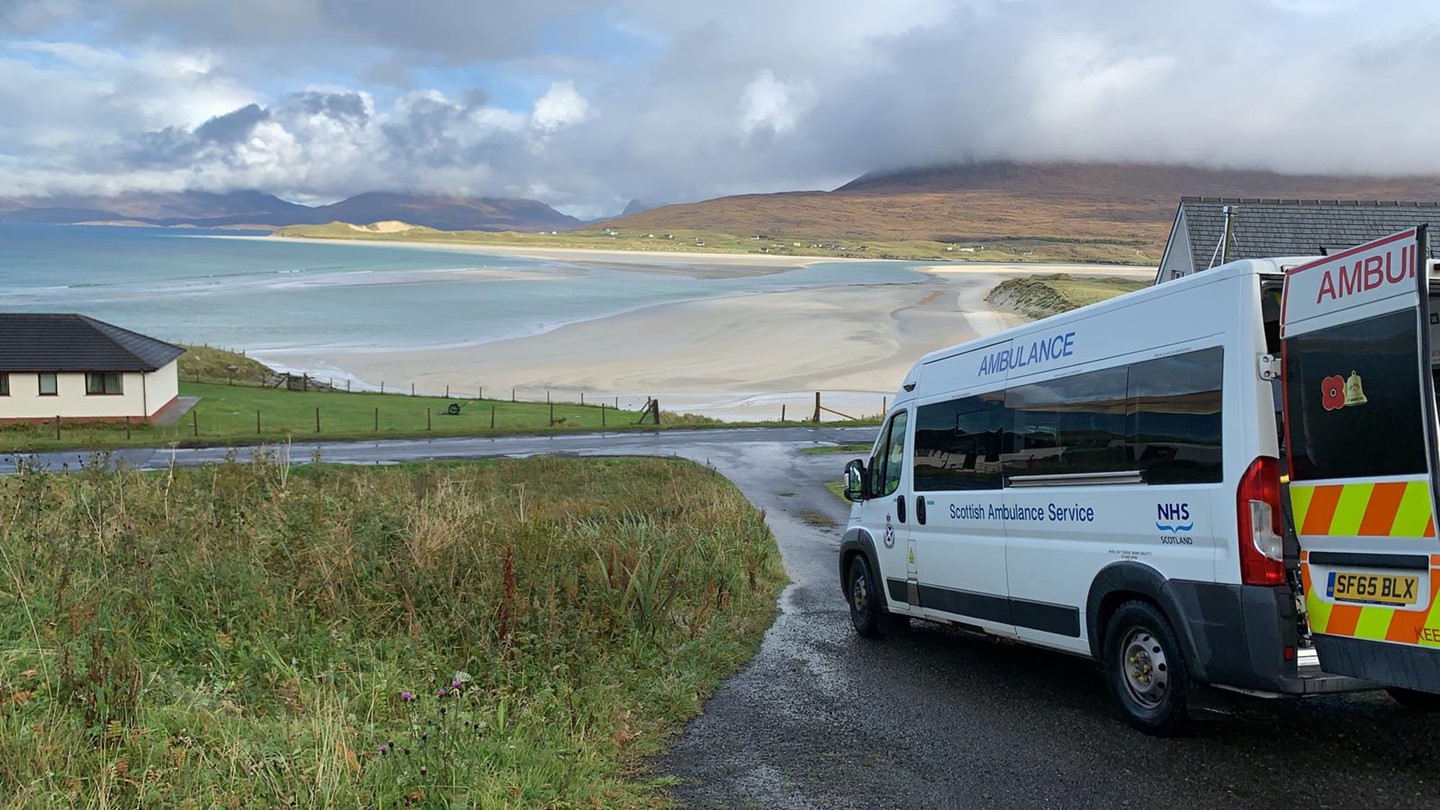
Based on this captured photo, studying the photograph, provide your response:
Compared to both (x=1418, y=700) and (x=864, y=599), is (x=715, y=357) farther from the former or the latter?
(x=1418, y=700)

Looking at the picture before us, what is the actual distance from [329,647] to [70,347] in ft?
143

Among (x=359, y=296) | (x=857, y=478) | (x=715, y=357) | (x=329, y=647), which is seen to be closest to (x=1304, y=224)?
(x=857, y=478)

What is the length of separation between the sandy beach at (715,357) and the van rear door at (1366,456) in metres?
42.6

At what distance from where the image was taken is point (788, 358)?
2776 inches

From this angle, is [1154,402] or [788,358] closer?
[1154,402]

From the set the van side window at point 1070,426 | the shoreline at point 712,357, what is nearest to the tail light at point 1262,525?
the van side window at point 1070,426

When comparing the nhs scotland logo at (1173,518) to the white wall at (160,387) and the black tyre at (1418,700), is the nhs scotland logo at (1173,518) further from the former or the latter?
the white wall at (160,387)

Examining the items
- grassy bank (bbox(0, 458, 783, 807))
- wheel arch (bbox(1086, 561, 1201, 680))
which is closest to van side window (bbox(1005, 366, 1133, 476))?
wheel arch (bbox(1086, 561, 1201, 680))

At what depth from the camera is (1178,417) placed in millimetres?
6660

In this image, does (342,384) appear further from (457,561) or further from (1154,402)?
(1154,402)

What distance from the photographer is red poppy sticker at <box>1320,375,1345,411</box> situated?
18.9 ft

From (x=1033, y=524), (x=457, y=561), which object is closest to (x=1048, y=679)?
A: (x=1033, y=524)

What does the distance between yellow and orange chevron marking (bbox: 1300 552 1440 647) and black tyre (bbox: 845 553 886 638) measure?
4941 millimetres

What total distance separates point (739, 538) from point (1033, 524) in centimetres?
770
